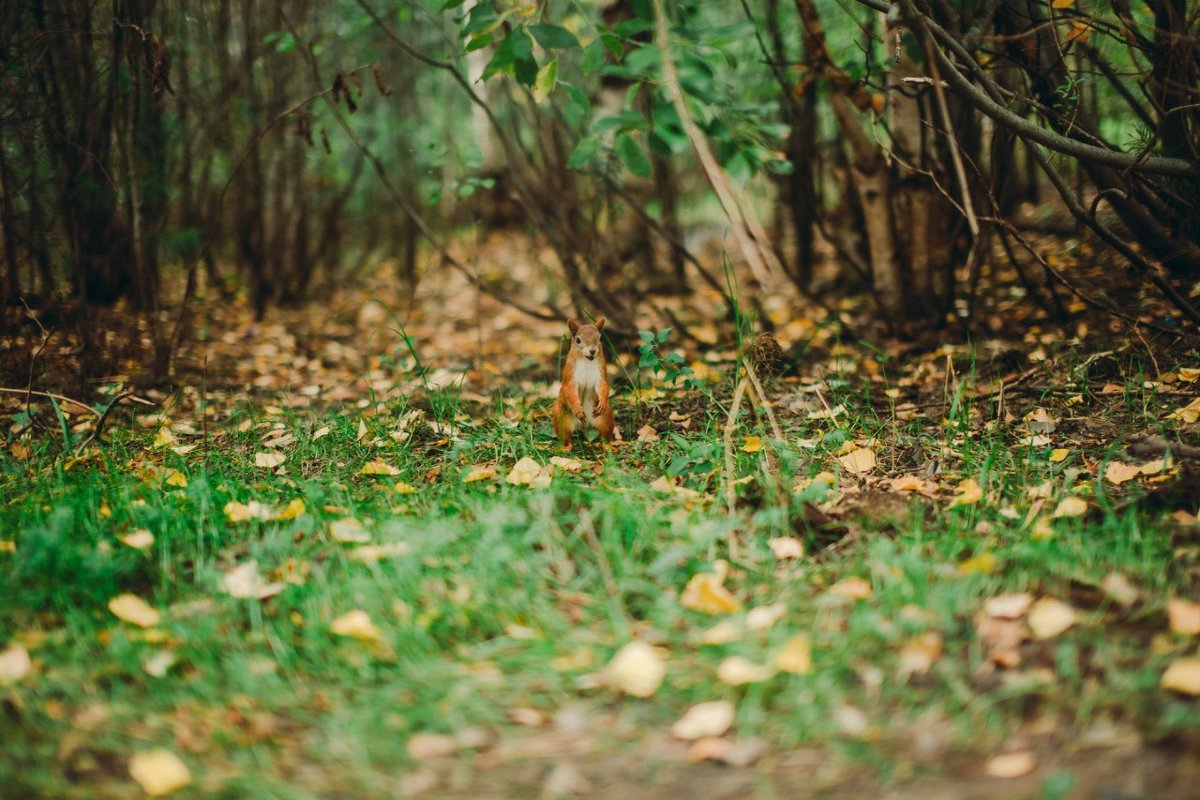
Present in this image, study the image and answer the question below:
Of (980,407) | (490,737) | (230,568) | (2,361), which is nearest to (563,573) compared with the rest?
(490,737)

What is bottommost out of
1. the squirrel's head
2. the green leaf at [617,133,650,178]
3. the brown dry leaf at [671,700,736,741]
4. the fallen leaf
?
the brown dry leaf at [671,700,736,741]

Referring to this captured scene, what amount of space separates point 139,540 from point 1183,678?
7.59 feet

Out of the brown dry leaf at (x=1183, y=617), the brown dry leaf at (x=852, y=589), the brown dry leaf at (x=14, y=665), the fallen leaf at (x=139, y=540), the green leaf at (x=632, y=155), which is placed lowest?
the brown dry leaf at (x=1183, y=617)

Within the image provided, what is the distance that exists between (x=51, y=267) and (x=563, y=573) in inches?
119

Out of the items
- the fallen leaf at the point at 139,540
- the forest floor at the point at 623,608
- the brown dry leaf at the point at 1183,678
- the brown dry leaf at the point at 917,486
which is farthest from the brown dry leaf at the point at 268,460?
the brown dry leaf at the point at 1183,678

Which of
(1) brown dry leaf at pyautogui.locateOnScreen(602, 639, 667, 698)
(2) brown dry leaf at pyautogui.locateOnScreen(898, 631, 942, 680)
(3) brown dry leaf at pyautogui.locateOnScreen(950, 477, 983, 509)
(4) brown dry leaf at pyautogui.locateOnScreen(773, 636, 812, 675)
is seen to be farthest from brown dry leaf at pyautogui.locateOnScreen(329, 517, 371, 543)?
(3) brown dry leaf at pyautogui.locateOnScreen(950, 477, 983, 509)

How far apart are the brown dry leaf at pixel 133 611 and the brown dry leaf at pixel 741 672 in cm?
125

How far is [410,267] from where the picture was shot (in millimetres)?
5898

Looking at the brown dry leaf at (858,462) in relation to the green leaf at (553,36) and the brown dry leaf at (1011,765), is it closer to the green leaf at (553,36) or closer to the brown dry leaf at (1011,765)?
the brown dry leaf at (1011,765)

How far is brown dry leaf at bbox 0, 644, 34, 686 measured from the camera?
1.62m

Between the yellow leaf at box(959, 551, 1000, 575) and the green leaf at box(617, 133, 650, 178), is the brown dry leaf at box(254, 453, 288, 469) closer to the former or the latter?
the green leaf at box(617, 133, 650, 178)

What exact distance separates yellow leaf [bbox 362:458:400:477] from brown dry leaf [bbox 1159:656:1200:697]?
208 centimetres

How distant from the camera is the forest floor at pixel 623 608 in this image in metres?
1.43

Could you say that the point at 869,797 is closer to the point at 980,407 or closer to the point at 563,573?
the point at 563,573
